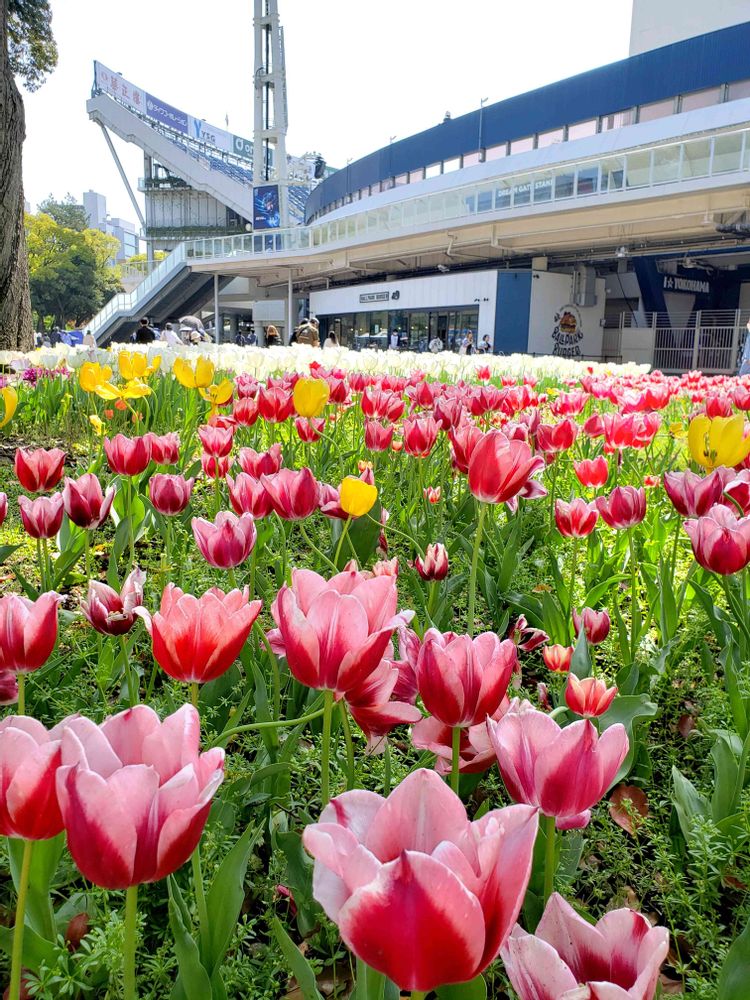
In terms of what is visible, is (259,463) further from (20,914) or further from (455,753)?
(20,914)

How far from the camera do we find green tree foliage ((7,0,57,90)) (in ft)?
35.5

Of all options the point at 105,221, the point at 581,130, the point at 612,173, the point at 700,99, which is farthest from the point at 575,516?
the point at 105,221

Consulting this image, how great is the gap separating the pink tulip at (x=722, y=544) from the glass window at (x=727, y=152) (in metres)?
20.6

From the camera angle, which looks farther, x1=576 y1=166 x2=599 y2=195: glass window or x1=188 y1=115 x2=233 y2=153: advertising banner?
x1=188 y1=115 x2=233 y2=153: advertising banner

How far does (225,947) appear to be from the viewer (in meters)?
0.85

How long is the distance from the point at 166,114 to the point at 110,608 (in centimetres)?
7470

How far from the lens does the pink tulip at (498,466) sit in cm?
135

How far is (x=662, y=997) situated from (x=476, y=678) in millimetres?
522

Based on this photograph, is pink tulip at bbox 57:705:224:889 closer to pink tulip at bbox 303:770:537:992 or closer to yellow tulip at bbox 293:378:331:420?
pink tulip at bbox 303:770:537:992

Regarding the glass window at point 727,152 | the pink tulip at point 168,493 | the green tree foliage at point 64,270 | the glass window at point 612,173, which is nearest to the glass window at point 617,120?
the glass window at point 612,173

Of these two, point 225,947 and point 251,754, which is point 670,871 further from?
point 251,754

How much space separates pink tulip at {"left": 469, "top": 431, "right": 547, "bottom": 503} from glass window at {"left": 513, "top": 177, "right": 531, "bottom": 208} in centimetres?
2452

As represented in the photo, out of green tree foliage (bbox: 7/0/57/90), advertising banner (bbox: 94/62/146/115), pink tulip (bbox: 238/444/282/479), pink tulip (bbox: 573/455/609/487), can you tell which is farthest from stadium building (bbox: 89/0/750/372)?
advertising banner (bbox: 94/62/146/115)

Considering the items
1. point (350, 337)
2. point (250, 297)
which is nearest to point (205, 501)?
point (350, 337)
